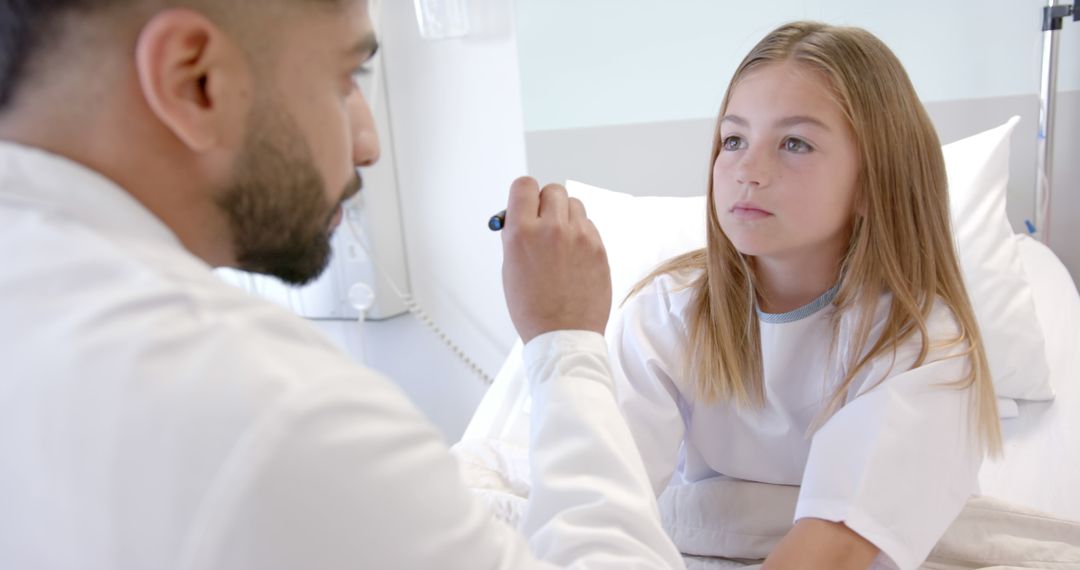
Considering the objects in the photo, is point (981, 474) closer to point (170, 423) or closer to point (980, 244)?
point (980, 244)

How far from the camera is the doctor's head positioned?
18.9 inches

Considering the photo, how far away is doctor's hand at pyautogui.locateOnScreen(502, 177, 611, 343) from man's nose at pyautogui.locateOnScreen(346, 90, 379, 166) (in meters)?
0.21

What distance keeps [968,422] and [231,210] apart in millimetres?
901

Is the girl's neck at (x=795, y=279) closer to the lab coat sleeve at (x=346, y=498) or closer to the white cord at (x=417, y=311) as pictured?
the lab coat sleeve at (x=346, y=498)

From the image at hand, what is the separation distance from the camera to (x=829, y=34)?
1161mm

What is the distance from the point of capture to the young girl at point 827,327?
3.22ft

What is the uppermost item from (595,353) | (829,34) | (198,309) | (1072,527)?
(829,34)

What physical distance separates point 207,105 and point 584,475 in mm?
397

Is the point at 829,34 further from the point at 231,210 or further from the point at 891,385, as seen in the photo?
the point at 231,210

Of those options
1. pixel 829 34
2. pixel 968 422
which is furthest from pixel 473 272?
pixel 968 422

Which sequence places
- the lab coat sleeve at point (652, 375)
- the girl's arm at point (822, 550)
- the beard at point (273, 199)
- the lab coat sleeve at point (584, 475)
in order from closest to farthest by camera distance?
the beard at point (273, 199)
the lab coat sleeve at point (584, 475)
the girl's arm at point (822, 550)
the lab coat sleeve at point (652, 375)

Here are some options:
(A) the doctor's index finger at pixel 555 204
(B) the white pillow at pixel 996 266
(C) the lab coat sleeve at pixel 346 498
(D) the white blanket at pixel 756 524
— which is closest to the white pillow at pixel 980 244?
(B) the white pillow at pixel 996 266

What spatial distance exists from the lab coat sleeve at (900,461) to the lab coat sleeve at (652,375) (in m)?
0.22

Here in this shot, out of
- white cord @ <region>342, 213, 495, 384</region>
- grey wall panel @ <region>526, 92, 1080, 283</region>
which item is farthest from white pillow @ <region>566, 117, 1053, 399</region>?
white cord @ <region>342, 213, 495, 384</region>
